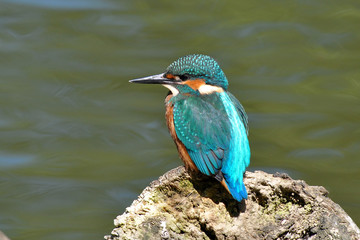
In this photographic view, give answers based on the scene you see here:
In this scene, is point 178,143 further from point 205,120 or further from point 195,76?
point 195,76

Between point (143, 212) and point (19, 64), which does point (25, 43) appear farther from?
point (143, 212)

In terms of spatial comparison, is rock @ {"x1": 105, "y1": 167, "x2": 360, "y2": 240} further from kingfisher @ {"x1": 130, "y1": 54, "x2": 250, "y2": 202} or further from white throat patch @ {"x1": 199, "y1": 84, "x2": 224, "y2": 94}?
white throat patch @ {"x1": 199, "y1": 84, "x2": 224, "y2": 94}

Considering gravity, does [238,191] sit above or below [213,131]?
below

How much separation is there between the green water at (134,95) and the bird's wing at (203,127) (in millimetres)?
2068

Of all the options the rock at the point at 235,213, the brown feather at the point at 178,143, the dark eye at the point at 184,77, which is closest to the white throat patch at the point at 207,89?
the dark eye at the point at 184,77

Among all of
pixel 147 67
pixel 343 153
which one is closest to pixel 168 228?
pixel 343 153

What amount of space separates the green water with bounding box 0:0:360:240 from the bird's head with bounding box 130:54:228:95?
2.07 meters

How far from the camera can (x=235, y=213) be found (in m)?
3.78

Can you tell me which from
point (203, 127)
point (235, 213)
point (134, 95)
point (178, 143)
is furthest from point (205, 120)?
point (134, 95)

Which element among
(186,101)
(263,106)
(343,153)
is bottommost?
(186,101)

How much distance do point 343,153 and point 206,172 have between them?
3.28m

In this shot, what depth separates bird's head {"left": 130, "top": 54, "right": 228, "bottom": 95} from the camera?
445 cm

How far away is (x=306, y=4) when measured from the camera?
856 centimetres

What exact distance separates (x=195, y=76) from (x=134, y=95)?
306 cm
